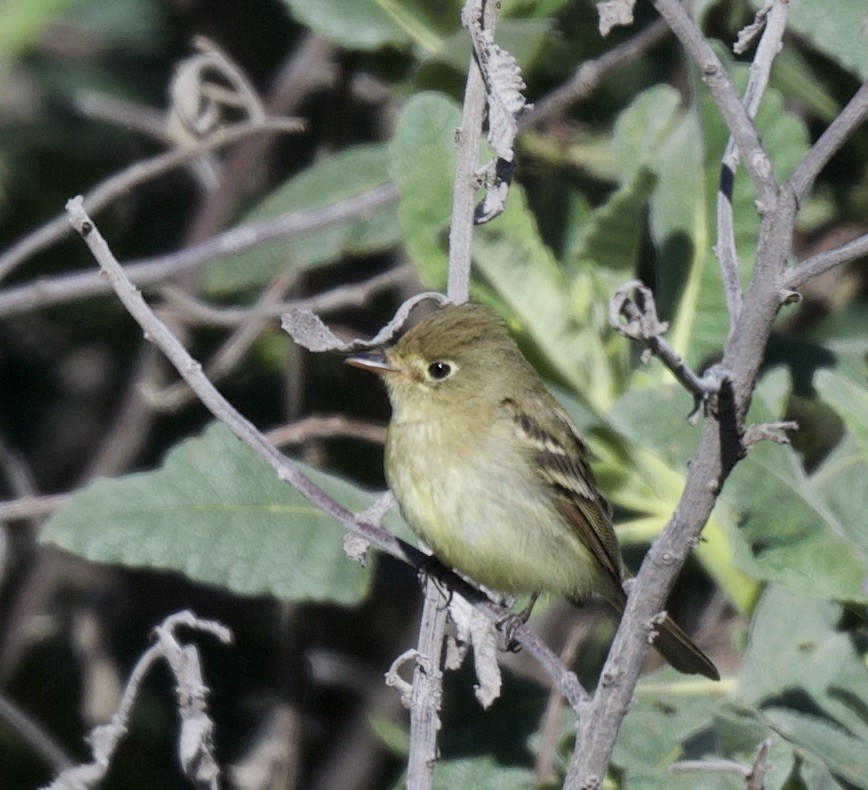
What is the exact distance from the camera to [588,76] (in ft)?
12.5

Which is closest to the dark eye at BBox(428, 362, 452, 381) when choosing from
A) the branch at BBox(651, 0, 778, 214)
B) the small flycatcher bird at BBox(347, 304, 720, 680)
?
the small flycatcher bird at BBox(347, 304, 720, 680)

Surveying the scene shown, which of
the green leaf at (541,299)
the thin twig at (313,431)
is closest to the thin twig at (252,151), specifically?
the thin twig at (313,431)

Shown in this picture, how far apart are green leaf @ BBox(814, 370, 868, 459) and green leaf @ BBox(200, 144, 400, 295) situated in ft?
4.53

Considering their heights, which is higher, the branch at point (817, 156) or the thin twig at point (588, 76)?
the thin twig at point (588, 76)

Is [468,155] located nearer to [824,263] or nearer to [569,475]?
[824,263]

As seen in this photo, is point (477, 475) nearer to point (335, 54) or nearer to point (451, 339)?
point (451, 339)

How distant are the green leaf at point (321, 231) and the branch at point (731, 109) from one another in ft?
5.44

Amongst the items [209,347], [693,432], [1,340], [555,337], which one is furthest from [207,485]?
[1,340]

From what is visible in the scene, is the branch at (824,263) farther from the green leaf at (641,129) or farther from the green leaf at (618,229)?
the green leaf at (641,129)

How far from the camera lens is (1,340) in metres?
5.41

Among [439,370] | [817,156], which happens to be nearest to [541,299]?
[439,370]

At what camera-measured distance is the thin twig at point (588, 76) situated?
150 inches

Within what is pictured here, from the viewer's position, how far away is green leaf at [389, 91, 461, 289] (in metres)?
3.25

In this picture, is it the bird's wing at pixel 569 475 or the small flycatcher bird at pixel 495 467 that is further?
the bird's wing at pixel 569 475
